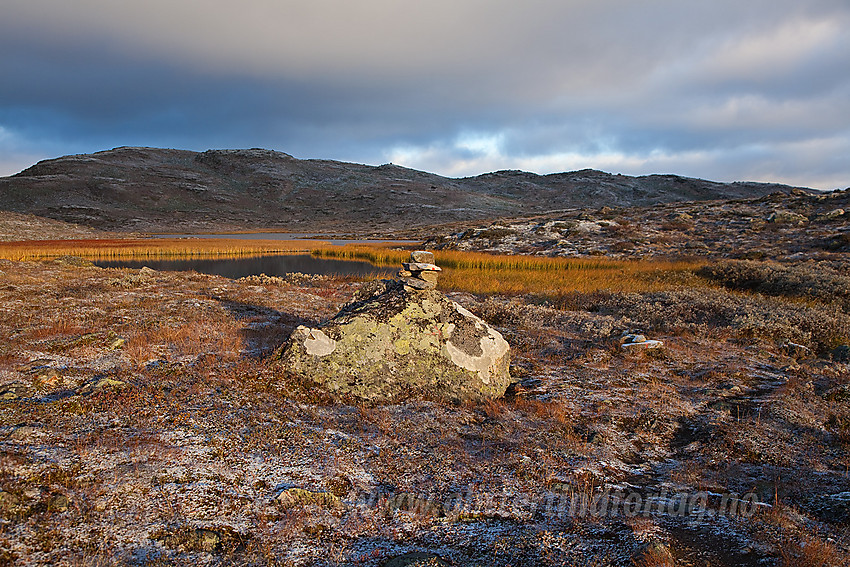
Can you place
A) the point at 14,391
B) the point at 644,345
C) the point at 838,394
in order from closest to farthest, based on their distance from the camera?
the point at 14,391 < the point at 838,394 < the point at 644,345

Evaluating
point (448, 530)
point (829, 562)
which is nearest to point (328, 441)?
point (448, 530)

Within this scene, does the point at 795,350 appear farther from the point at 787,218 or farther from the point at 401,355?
the point at 787,218

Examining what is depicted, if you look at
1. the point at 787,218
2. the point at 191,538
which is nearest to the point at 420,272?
the point at 191,538

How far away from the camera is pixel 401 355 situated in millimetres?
8477

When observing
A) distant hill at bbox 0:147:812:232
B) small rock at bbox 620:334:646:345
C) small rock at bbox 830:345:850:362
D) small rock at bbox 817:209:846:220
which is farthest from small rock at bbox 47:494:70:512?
distant hill at bbox 0:147:812:232

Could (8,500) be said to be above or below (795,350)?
below

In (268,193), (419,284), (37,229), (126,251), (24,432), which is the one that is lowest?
(24,432)

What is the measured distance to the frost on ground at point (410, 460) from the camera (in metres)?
4.13

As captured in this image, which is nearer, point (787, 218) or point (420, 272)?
point (420, 272)

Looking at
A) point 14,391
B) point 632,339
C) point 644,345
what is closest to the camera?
point 14,391

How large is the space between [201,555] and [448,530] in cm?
236

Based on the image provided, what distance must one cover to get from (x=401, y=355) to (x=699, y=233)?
46.0 metres

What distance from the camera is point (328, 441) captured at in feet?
20.4

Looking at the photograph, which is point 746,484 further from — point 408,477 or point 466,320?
point 466,320
